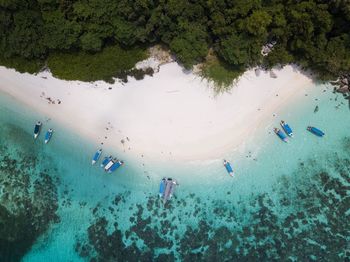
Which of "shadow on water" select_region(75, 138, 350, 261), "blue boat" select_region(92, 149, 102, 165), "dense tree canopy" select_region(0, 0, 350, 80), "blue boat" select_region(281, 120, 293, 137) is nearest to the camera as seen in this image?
"dense tree canopy" select_region(0, 0, 350, 80)

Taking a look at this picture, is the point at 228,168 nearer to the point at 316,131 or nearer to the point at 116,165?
the point at 316,131

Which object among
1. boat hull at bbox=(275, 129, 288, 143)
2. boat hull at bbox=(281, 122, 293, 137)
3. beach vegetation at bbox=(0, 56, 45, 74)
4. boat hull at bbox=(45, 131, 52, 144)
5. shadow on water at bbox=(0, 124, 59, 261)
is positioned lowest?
shadow on water at bbox=(0, 124, 59, 261)

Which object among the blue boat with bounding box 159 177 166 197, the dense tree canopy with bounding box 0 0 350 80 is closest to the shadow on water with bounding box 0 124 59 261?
the dense tree canopy with bounding box 0 0 350 80

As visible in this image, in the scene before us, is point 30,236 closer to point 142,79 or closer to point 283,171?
point 142,79

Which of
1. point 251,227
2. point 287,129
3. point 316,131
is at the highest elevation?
point 316,131

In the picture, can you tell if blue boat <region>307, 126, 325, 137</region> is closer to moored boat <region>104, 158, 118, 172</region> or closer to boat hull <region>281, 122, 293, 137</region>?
boat hull <region>281, 122, 293, 137</region>

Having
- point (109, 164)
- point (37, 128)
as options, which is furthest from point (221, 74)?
point (37, 128)
